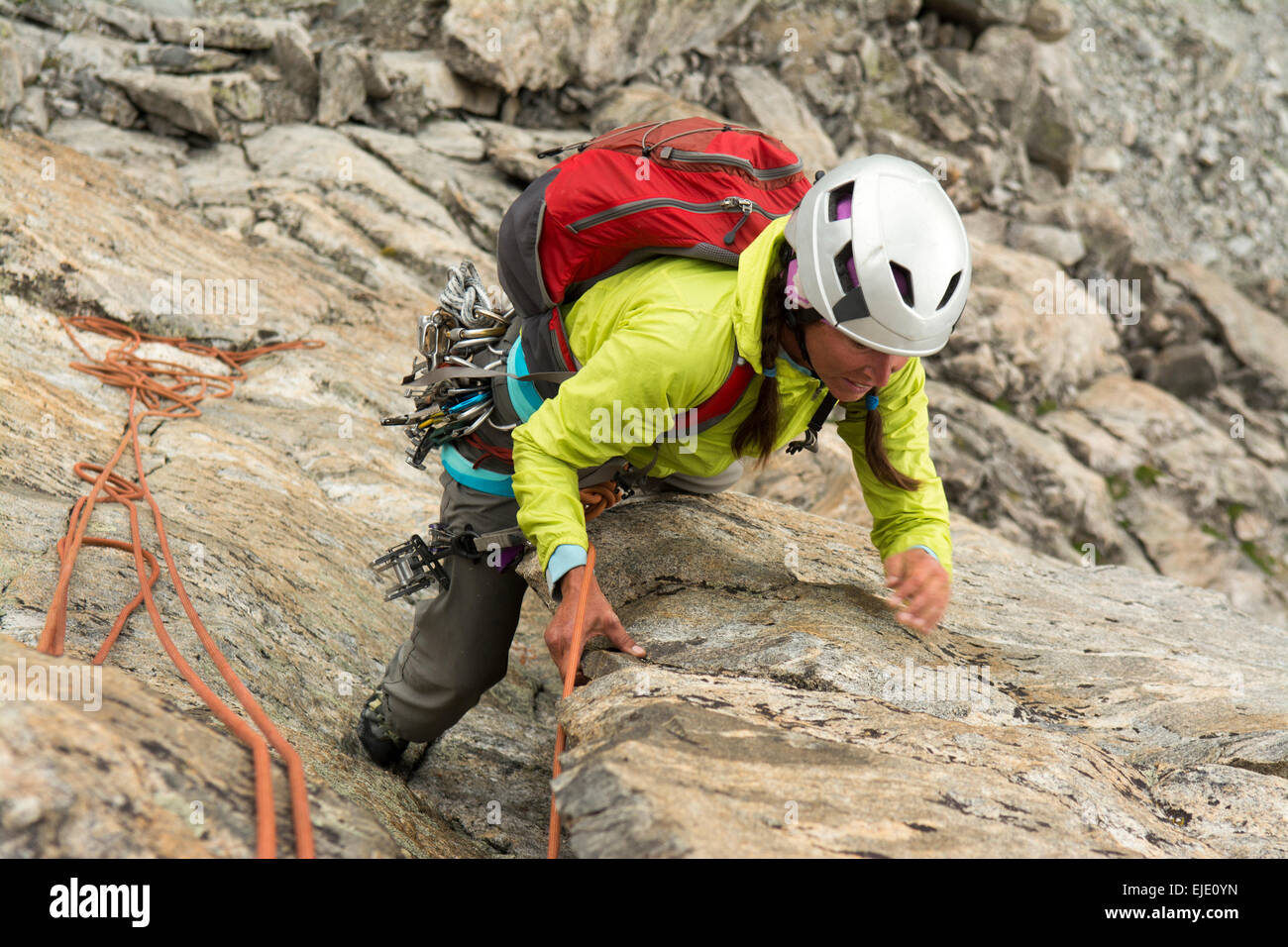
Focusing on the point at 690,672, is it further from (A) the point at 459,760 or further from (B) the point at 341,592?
(B) the point at 341,592

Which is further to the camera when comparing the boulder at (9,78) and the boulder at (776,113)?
the boulder at (776,113)

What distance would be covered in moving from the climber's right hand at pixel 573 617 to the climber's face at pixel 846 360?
144 centimetres

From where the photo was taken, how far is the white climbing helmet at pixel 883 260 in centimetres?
405

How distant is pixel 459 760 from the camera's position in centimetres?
630

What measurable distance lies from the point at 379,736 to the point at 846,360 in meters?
3.50

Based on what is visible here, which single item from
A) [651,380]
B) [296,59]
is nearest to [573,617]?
[651,380]

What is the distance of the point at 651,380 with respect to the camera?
411 cm

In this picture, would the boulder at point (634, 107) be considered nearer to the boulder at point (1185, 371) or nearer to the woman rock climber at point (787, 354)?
the boulder at point (1185, 371)

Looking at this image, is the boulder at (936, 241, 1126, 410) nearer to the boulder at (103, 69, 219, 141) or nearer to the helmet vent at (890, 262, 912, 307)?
the boulder at (103, 69, 219, 141)

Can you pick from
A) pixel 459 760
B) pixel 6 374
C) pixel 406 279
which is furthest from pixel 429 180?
pixel 459 760

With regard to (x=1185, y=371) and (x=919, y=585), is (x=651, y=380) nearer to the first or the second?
(x=919, y=585)

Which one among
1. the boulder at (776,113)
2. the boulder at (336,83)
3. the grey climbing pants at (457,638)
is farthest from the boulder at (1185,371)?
the grey climbing pants at (457,638)

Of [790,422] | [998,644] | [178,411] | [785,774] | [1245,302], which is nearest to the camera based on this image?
[785,774]
